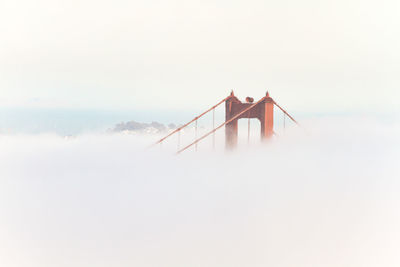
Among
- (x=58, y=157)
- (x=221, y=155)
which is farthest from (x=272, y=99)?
(x=58, y=157)

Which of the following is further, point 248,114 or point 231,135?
point 231,135

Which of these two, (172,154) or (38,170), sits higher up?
(172,154)

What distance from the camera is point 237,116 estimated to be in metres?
3.59

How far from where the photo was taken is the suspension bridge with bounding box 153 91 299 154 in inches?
137

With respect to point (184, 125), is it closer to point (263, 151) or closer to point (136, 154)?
point (136, 154)

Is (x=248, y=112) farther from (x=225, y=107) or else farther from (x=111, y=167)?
(x=111, y=167)

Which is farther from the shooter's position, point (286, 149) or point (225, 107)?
point (225, 107)

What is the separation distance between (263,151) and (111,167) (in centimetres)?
135

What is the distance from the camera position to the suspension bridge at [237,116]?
3488 millimetres

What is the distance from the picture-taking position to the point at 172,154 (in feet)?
11.6

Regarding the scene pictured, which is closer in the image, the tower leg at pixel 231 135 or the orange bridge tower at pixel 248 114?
the orange bridge tower at pixel 248 114

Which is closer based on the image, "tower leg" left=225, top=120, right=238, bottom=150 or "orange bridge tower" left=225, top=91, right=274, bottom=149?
"orange bridge tower" left=225, top=91, right=274, bottom=149

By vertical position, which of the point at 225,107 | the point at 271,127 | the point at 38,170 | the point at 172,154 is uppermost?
the point at 225,107

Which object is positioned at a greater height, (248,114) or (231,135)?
(248,114)
